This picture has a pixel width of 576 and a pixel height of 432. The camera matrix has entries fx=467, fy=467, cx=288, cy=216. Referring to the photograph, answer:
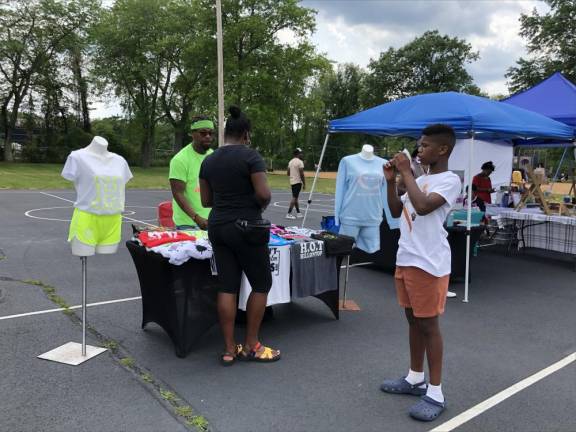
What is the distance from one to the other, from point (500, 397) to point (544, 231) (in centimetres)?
657

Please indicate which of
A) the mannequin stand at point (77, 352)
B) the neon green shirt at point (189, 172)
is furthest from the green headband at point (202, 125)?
the mannequin stand at point (77, 352)

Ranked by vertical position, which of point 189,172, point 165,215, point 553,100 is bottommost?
point 165,215

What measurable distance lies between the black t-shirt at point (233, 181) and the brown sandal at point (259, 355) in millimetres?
1094

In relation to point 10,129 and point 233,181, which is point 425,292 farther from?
point 10,129

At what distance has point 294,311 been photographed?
5.04 m

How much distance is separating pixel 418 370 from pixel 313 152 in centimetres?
4658

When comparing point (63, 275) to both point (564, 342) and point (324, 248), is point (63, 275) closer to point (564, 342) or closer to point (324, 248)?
point (324, 248)

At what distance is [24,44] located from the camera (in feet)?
111

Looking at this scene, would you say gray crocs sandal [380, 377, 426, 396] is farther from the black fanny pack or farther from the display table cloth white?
the display table cloth white

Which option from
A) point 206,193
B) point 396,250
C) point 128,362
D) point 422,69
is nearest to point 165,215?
point 206,193

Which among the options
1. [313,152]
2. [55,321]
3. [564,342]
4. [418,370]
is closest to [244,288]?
[418,370]

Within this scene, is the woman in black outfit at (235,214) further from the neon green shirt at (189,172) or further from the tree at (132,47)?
the tree at (132,47)

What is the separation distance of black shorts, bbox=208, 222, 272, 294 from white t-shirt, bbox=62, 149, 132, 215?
0.75m

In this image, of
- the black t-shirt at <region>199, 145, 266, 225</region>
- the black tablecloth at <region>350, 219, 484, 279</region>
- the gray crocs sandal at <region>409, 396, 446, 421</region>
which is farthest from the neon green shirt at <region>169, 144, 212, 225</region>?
the black tablecloth at <region>350, 219, 484, 279</region>
